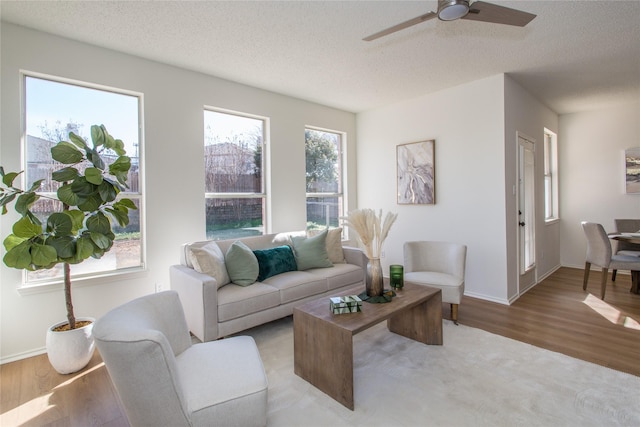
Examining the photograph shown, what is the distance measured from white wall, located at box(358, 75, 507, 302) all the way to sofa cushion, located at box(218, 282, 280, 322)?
2.58 meters

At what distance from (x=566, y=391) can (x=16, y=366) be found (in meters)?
4.07

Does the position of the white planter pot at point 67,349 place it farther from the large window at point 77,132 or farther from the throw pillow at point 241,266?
the throw pillow at point 241,266

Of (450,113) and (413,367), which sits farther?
(450,113)

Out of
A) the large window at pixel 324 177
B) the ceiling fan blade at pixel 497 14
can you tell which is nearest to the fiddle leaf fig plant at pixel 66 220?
the ceiling fan blade at pixel 497 14

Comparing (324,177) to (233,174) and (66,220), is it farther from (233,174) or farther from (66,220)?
(66,220)

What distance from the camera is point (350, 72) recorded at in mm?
3717

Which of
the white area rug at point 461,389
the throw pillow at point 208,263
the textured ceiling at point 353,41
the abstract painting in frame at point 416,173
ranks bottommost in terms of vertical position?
the white area rug at point 461,389

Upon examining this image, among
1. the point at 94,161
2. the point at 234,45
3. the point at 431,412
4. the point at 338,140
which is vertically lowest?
the point at 431,412

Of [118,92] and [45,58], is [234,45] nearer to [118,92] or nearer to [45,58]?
[118,92]

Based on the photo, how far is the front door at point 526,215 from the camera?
4.20 meters

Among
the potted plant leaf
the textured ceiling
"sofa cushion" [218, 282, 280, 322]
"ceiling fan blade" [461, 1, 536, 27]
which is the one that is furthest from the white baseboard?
"ceiling fan blade" [461, 1, 536, 27]

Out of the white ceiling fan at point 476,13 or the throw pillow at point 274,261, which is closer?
the white ceiling fan at point 476,13

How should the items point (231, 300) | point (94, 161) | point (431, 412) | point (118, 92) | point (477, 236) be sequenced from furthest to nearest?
point (477, 236)
point (118, 92)
point (231, 300)
point (94, 161)
point (431, 412)

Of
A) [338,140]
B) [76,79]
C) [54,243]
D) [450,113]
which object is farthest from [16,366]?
[450,113]
